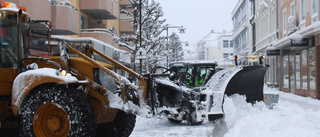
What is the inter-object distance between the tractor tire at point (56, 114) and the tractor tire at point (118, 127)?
1.39 metres

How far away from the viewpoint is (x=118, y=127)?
730 cm

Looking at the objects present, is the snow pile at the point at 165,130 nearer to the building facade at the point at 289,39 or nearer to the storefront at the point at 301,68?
the building facade at the point at 289,39

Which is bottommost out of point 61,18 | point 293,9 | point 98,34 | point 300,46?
point 300,46

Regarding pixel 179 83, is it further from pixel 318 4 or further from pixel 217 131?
pixel 318 4

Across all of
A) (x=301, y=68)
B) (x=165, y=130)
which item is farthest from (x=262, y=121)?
(x=301, y=68)

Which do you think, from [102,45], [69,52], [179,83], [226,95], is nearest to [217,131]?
[226,95]

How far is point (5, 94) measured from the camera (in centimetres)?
650

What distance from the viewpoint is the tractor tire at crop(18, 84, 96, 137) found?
5.64 meters

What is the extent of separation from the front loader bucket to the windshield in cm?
401

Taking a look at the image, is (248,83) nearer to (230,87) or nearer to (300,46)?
(230,87)

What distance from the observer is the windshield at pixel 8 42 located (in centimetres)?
666

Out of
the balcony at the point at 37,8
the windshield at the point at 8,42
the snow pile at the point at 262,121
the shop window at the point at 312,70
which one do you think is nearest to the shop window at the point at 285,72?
the shop window at the point at 312,70

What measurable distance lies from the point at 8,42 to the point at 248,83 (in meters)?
4.74

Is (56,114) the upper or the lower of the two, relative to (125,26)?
lower
